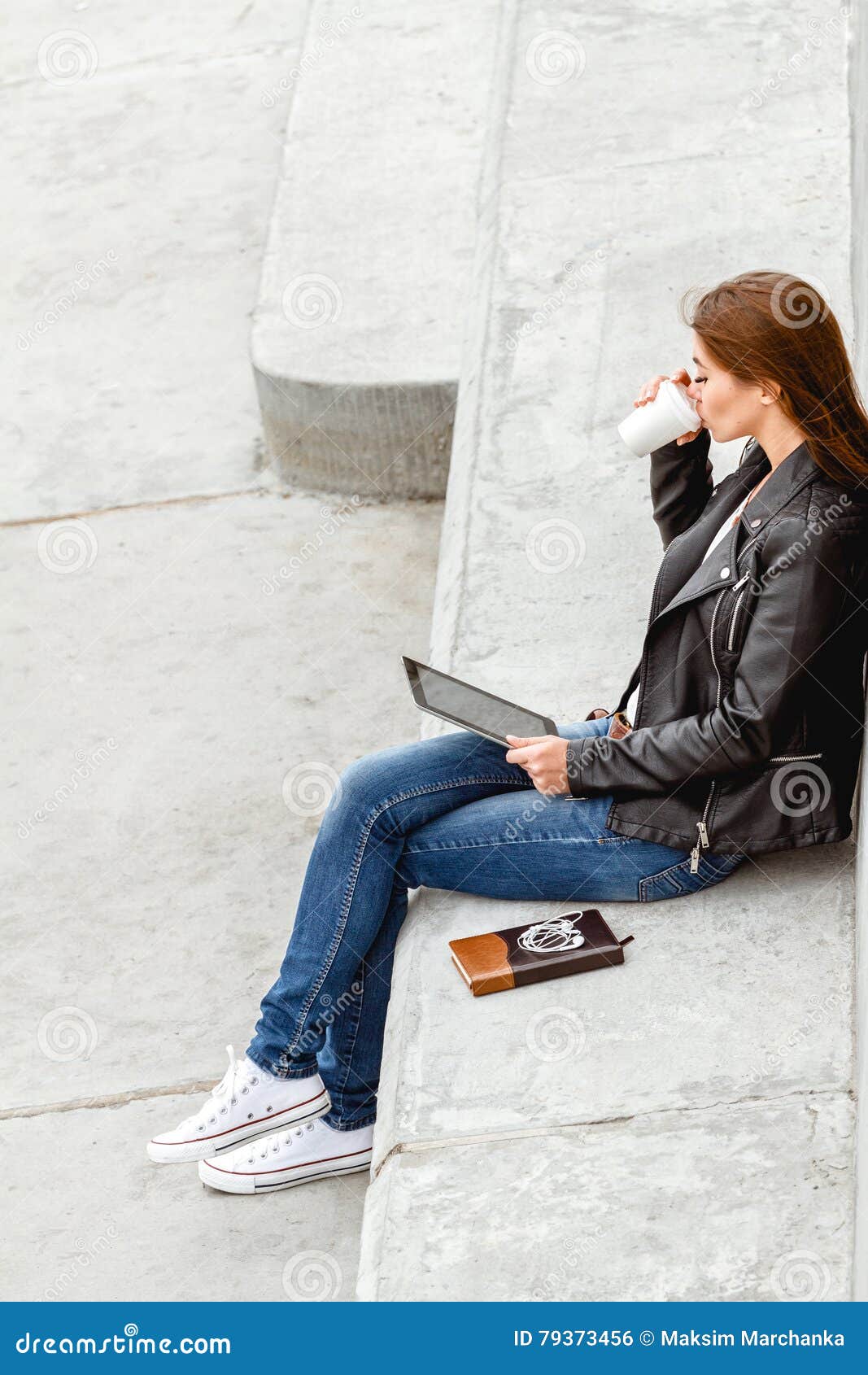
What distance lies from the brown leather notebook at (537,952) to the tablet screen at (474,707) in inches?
17.0

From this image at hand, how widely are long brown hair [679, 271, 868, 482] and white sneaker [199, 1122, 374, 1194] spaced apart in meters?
1.81

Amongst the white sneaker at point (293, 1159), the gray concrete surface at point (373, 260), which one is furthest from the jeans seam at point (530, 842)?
the gray concrete surface at point (373, 260)

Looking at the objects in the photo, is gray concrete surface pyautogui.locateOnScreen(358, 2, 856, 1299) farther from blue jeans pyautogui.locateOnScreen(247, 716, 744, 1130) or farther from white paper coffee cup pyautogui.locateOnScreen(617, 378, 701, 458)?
white paper coffee cup pyautogui.locateOnScreen(617, 378, 701, 458)

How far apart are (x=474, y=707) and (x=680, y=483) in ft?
2.29

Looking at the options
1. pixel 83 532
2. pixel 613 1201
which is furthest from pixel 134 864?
pixel 613 1201

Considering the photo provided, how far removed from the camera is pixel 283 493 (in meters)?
5.97

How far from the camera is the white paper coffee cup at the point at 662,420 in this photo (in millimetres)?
3277

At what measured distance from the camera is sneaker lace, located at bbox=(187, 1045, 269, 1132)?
3.40 meters

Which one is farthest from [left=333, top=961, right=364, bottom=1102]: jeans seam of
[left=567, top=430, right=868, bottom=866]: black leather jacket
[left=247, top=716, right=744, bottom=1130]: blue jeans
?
[left=567, top=430, right=868, bottom=866]: black leather jacket

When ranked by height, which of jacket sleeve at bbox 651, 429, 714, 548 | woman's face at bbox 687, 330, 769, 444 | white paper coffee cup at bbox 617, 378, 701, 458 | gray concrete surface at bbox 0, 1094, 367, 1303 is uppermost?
woman's face at bbox 687, 330, 769, 444

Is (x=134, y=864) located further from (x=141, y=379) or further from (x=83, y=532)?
(x=141, y=379)

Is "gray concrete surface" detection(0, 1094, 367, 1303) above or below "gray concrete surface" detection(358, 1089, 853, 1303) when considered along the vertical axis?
below

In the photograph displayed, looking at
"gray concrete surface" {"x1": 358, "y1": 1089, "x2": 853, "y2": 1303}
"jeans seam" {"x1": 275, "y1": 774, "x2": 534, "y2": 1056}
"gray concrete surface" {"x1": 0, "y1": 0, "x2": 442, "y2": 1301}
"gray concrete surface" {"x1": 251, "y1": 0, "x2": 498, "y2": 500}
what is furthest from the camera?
"gray concrete surface" {"x1": 251, "y1": 0, "x2": 498, "y2": 500}
